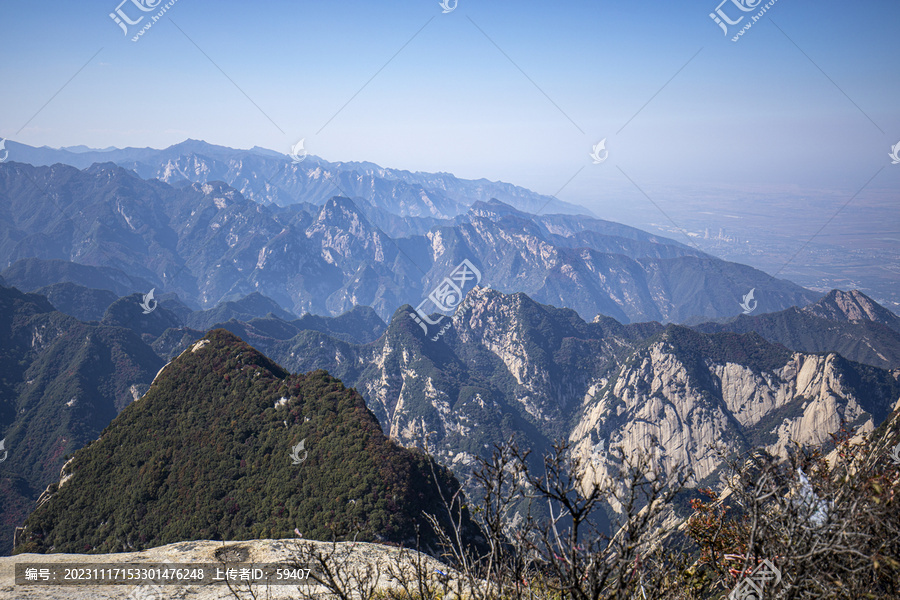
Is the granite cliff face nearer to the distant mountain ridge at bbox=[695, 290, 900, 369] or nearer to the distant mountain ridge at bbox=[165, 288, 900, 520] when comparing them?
the distant mountain ridge at bbox=[165, 288, 900, 520]

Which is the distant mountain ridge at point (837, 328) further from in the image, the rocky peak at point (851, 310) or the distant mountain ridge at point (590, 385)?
the distant mountain ridge at point (590, 385)

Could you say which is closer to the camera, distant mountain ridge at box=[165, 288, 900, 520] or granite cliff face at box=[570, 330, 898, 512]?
granite cliff face at box=[570, 330, 898, 512]

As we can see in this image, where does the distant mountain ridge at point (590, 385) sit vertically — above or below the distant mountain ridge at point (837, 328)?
above

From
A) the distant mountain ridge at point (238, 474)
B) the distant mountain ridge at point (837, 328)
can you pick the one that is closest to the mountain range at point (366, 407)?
the distant mountain ridge at point (238, 474)

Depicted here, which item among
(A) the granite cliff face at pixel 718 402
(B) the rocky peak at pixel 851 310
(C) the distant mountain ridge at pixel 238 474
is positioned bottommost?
(B) the rocky peak at pixel 851 310

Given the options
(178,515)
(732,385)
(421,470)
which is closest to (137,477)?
(178,515)

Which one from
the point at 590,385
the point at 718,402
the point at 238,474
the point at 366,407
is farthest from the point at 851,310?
the point at 238,474

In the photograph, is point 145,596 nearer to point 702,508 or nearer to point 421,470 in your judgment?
point 702,508

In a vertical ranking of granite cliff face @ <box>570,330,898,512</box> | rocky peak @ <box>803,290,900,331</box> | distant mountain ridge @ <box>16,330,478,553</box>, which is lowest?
rocky peak @ <box>803,290,900,331</box>

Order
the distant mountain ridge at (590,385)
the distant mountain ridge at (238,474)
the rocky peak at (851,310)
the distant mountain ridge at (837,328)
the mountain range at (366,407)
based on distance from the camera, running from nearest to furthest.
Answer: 1. the distant mountain ridge at (238,474)
2. the mountain range at (366,407)
3. the distant mountain ridge at (590,385)
4. the distant mountain ridge at (837,328)
5. the rocky peak at (851,310)

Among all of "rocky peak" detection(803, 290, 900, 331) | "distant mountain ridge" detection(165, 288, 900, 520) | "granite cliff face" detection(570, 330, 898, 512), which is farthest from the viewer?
"rocky peak" detection(803, 290, 900, 331)

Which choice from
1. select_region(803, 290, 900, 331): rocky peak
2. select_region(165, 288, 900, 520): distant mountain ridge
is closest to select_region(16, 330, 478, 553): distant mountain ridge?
select_region(165, 288, 900, 520): distant mountain ridge

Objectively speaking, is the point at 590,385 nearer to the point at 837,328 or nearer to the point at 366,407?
the point at 837,328
